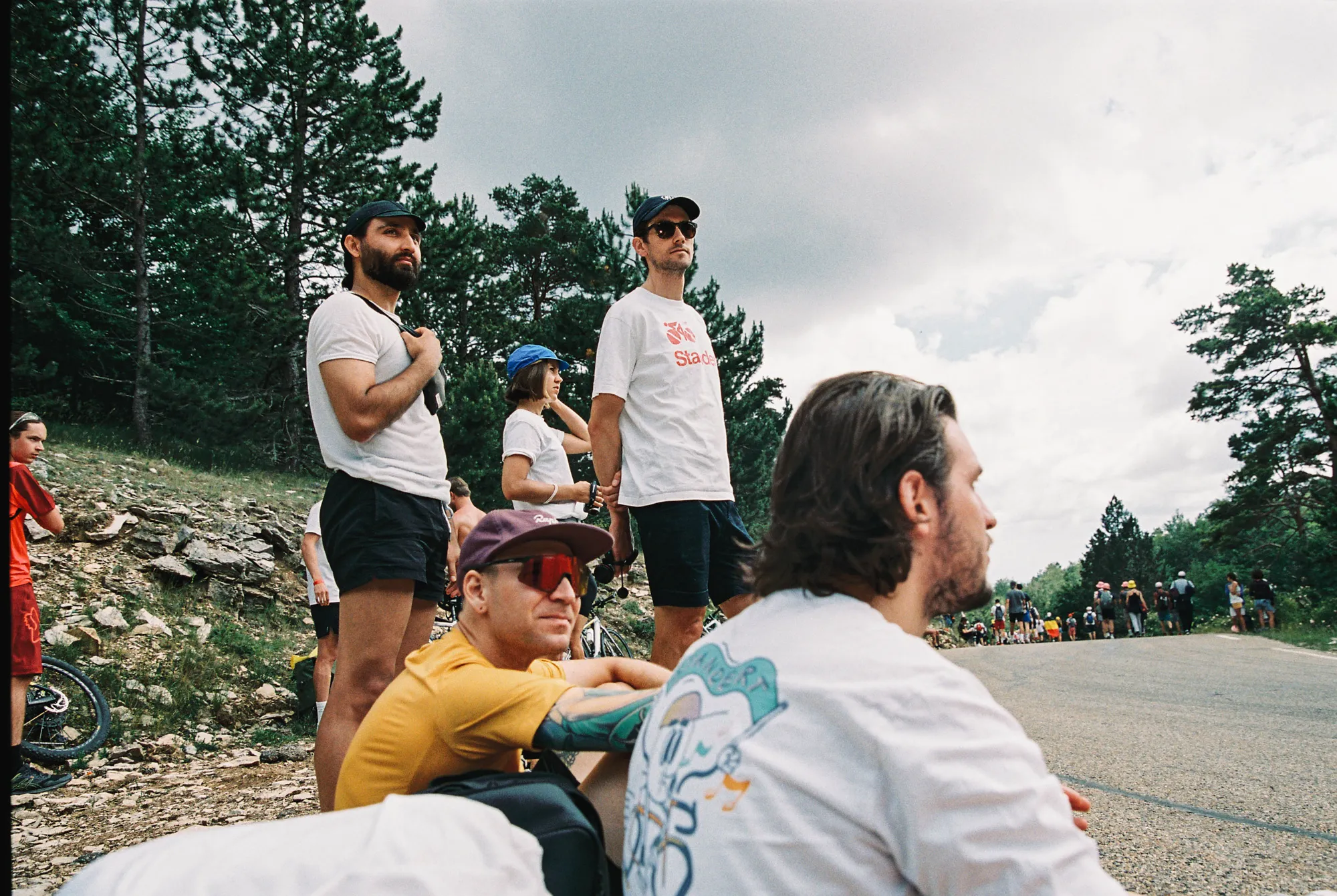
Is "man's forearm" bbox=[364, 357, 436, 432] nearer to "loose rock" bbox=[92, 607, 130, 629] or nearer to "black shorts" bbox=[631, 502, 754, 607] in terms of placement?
"black shorts" bbox=[631, 502, 754, 607]

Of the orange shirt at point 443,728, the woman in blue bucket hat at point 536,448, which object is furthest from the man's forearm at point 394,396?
the woman in blue bucket hat at point 536,448

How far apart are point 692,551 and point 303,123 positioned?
25.1 m

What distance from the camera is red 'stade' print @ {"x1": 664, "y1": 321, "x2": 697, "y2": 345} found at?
146 inches

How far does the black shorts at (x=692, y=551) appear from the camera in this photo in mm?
3377

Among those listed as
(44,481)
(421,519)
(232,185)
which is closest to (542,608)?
(421,519)

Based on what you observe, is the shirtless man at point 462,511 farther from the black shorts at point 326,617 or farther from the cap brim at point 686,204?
the cap brim at point 686,204

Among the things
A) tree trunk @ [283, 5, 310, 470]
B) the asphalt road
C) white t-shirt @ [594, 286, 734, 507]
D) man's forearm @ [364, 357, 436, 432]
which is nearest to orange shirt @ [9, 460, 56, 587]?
man's forearm @ [364, 357, 436, 432]

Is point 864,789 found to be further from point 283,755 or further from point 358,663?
point 283,755

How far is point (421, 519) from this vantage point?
9.25ft

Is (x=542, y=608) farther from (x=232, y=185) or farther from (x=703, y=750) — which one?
(x=232, y=185)

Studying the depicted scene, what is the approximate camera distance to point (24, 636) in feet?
16.2

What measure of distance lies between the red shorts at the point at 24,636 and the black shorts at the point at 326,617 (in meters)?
1.75

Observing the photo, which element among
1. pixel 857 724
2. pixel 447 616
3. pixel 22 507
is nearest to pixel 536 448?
pixel 22 507

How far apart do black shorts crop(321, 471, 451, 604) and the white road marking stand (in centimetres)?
1369
